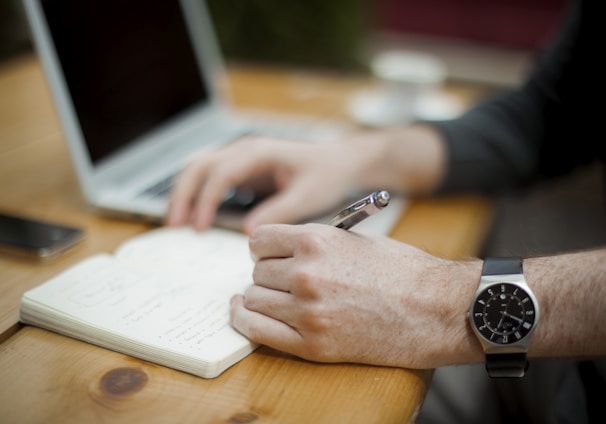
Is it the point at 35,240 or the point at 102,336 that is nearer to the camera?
the point at 102,336

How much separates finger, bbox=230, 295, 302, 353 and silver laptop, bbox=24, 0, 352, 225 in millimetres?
299

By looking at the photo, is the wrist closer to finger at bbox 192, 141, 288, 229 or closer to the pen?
the pen

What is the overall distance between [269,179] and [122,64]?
0.28 m

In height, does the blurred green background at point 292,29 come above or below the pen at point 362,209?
below

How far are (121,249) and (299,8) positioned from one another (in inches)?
93.6

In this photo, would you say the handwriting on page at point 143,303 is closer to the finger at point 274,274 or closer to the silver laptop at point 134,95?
the finger at point 274,274

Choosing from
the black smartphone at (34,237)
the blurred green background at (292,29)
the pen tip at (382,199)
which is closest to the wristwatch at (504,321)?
the pen tip at (382,199)

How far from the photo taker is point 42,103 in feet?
4.31

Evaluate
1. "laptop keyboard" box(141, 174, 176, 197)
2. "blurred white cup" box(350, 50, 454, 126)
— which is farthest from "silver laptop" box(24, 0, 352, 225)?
"blurred white cup" box(350, 50, 454, 126)

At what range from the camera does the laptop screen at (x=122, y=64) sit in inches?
34.4

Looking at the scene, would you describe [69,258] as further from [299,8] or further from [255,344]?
[299,8]

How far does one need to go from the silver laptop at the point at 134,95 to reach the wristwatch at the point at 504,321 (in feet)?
1.27

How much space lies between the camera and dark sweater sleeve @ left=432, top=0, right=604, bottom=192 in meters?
1.03

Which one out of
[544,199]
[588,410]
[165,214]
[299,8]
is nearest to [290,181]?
[165,214]
